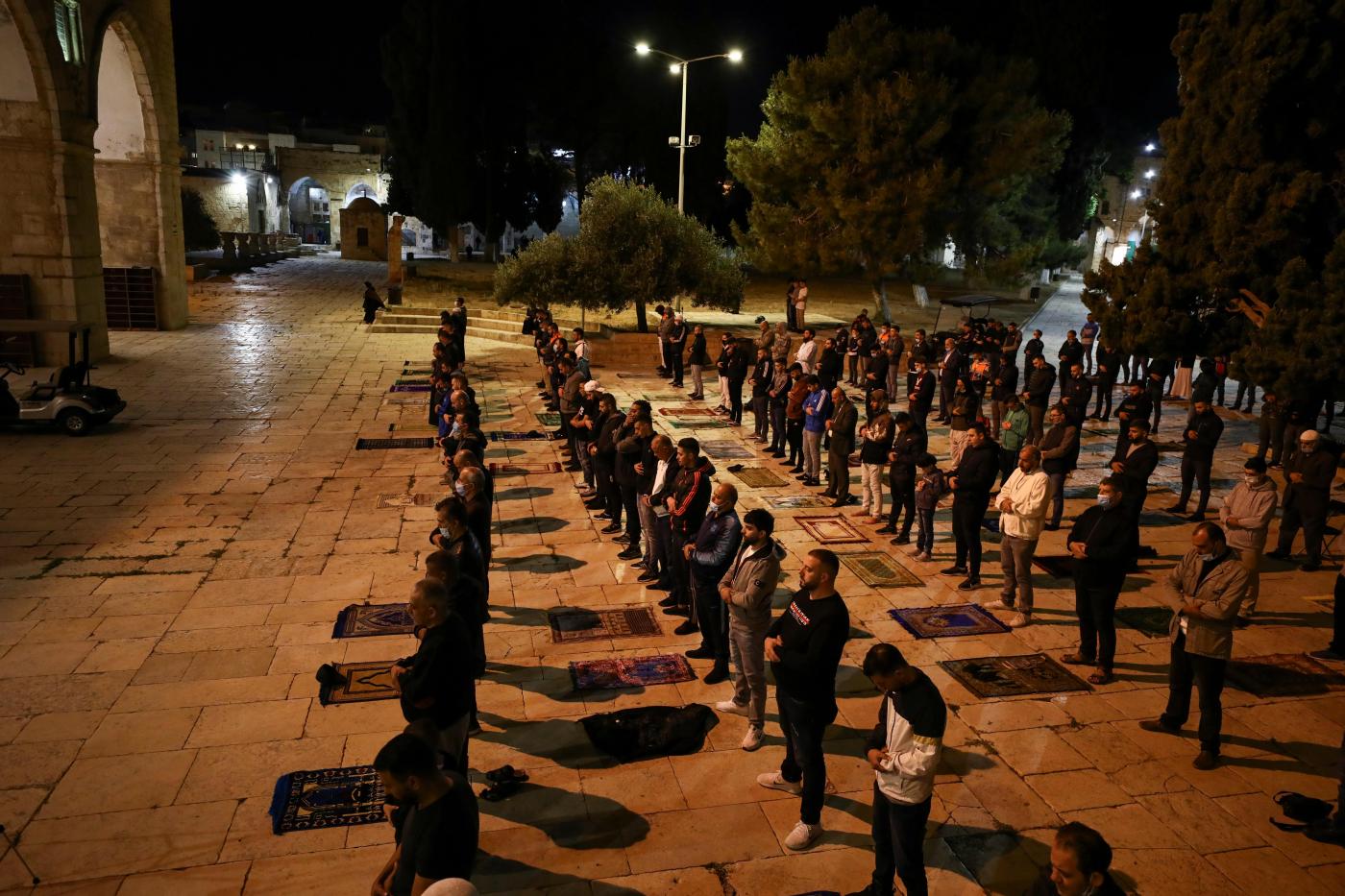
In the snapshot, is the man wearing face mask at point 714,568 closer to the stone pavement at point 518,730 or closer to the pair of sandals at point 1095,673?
the stone pavement at point 518,730

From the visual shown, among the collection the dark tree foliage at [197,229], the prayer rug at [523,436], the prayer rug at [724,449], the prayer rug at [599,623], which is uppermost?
the dark tree foliage at [197,229]

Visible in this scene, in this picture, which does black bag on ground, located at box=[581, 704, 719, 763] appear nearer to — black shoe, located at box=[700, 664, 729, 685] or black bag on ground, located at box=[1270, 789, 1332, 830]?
black shoe, located at box=[700, 664, 729, 685]

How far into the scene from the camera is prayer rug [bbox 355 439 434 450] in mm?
14430

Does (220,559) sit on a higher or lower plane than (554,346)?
lower

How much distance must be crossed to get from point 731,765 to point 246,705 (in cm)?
355

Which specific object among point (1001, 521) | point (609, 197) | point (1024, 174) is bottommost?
point (1001, 521)

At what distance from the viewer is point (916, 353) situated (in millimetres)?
17125

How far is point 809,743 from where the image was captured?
5.19 meters

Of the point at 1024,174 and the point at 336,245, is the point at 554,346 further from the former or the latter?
the point at 336,245

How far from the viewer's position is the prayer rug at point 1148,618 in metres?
8.34

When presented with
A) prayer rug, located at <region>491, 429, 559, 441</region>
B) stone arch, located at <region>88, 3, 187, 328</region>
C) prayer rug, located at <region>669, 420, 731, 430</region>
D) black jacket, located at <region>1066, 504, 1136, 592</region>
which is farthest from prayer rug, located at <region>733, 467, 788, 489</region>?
stone arch, located at <region>88, 3, 187, 328</region>

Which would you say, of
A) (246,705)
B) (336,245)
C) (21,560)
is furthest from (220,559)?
(336,245)

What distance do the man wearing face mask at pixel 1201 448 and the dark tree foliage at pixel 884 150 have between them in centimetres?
1721

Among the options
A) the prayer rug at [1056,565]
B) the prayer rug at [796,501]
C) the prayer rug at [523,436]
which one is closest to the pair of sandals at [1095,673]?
the prayer rug at [1056,565]
